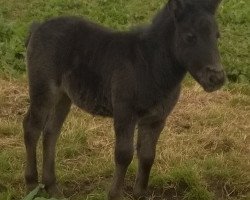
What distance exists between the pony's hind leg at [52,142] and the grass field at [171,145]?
220mm

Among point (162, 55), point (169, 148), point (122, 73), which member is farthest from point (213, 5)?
point (169, 148)

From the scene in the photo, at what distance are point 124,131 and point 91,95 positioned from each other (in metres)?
0.50

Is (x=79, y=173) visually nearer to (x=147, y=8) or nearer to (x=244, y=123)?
(x=244, y=123)

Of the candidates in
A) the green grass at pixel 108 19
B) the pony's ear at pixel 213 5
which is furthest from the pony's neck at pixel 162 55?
the green grass at pixel 108 19

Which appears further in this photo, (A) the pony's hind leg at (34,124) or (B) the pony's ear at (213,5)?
(A) the pony's hind leg at (34,124)

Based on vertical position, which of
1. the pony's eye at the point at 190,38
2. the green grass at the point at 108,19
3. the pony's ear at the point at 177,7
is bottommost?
the green grass at the point at 108,19

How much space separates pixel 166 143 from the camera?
23.1ft

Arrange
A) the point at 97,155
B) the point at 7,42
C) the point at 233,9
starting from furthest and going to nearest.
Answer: the point at 233,9 < the point at 7,42 < the point at 97,155

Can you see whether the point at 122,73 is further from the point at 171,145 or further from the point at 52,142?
the point at 171,145

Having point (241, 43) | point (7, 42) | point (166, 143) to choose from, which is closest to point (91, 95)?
point (166, 143)

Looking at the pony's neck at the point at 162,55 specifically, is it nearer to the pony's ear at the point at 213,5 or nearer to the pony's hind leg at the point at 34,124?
the pony's ear at the point at 213,5

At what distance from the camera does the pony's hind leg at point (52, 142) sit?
591 centimetres

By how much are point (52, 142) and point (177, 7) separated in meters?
1.96

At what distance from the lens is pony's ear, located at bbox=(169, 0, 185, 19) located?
4906 mm
